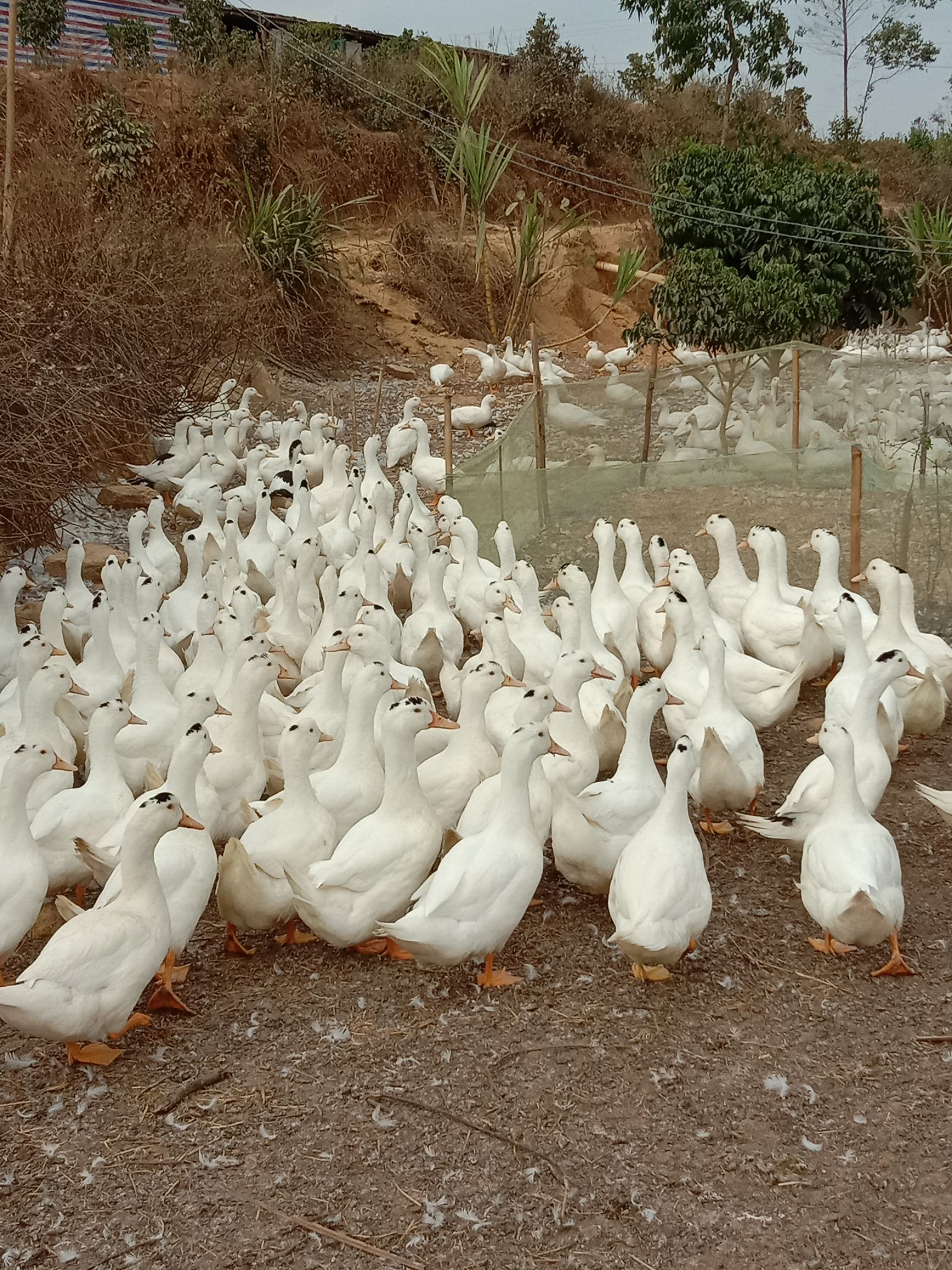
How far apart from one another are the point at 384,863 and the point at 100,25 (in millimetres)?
25615

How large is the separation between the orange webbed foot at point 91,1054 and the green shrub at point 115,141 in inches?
694

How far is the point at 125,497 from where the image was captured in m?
10.7

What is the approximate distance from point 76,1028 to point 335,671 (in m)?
2.25

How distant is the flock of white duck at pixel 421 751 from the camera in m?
3.96

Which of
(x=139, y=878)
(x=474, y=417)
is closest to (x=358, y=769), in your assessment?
(x=139, y=878)

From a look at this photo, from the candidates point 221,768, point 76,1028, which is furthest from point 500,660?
point 76,1028

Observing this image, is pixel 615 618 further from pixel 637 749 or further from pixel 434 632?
pixel 637 749

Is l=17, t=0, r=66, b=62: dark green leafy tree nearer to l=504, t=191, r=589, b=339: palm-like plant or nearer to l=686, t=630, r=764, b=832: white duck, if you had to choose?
l=504, t=191, r=589, b=339: palm-like plant

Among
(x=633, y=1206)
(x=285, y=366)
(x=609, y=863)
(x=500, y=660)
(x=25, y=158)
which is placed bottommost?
(x=633, y=1206)

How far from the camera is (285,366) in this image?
16.8 meters

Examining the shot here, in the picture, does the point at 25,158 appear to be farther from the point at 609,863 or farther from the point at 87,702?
the point at 609,863

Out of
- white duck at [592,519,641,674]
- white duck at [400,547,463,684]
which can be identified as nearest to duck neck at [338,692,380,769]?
white duck at [400,547,463,684]

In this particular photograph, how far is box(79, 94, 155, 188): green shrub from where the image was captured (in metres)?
18.9

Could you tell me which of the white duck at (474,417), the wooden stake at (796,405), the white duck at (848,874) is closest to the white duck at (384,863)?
the white duck at (848,874)
